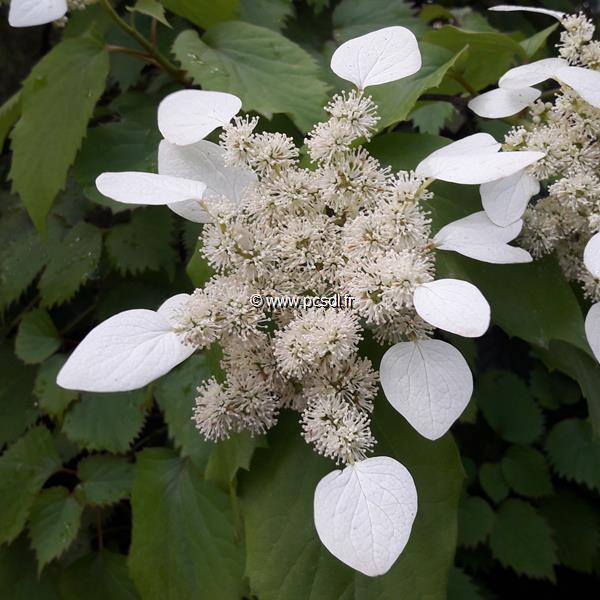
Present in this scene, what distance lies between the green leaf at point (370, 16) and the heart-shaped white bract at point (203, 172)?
0.58 metres

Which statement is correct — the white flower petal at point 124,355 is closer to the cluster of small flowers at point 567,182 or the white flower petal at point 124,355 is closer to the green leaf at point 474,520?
the cluster of small flowers at point 567,182

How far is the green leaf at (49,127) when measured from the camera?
2.68ft

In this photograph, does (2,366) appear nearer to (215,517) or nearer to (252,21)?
(215,517)

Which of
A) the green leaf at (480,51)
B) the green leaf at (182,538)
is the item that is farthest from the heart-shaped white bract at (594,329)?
the green leaf at (182,538)

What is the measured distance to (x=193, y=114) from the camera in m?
0.57

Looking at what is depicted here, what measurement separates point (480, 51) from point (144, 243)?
56 centimetres

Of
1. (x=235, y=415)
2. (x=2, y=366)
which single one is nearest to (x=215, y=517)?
(x=235, y=415)

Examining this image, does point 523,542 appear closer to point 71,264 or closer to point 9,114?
point 71,264

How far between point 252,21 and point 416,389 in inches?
29.7

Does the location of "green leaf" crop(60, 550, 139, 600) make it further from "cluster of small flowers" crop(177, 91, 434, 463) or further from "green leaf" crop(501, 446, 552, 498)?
"green leaf" crop(501, 446, 552, 498)

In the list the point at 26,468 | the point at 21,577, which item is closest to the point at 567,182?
the point at 26,468

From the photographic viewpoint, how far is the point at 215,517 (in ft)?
Answer: 2.56

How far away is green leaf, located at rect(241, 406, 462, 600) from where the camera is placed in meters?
0.52

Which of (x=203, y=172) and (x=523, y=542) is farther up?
(x=203, y=172)
